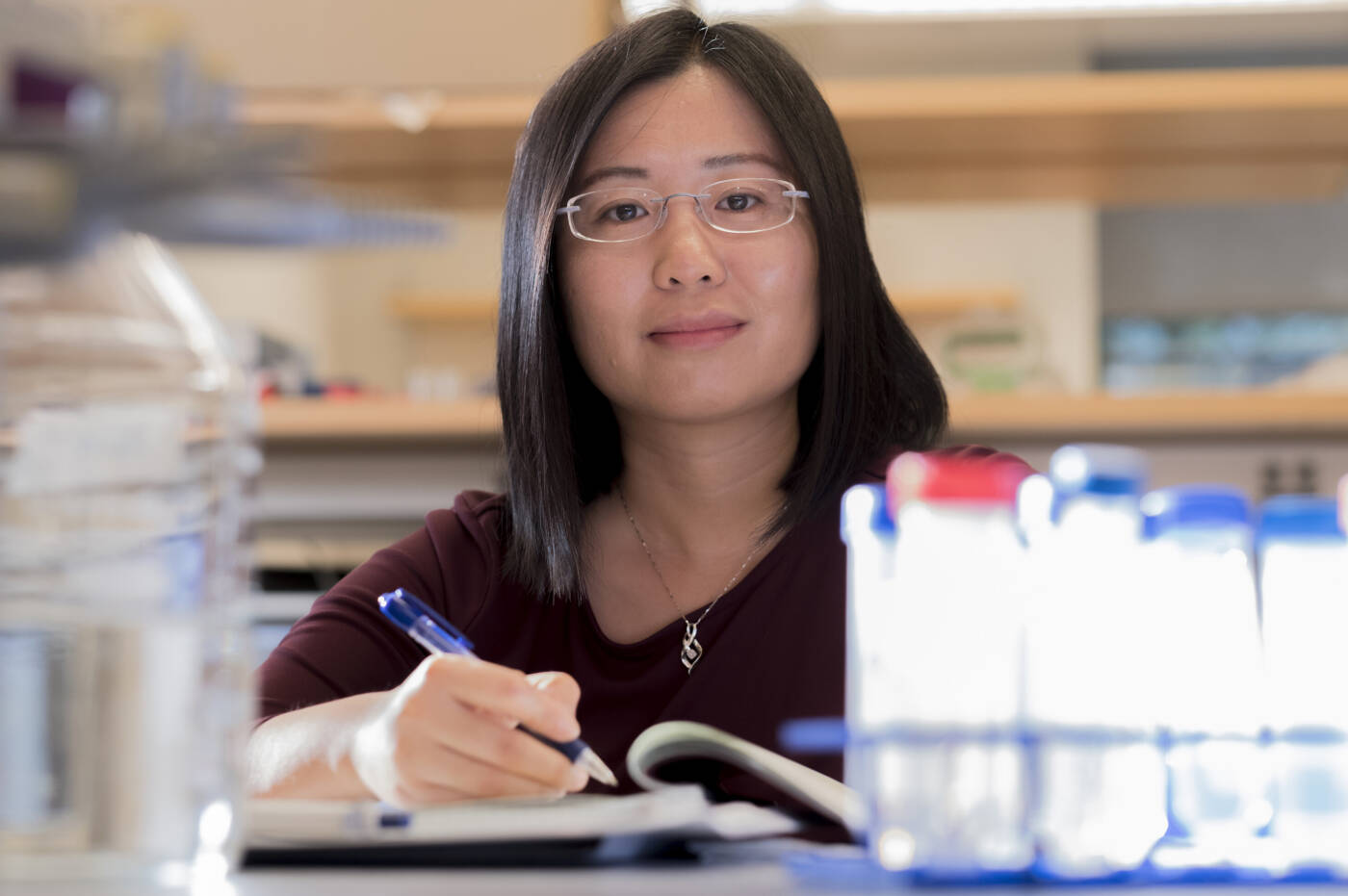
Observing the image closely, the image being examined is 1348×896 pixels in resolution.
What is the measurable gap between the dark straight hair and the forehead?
0.4 inches

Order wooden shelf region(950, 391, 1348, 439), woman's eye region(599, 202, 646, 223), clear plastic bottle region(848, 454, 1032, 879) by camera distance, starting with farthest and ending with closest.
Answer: wooden shelf region(950, 391, 1348, 439), woman's eye region(599, 202, 646, 223), clear plastic bottle region(848, 454, 1032, 879)

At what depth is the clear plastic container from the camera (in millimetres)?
366

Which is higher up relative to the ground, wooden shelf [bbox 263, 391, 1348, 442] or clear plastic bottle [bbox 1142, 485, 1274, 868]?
wooden shelf [bbox 263, 391, 1348, 442]

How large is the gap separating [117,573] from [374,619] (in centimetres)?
64

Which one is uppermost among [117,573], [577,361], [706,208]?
[706,208]

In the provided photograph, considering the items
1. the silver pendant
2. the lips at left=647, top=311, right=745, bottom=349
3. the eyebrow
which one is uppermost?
the eyebrow

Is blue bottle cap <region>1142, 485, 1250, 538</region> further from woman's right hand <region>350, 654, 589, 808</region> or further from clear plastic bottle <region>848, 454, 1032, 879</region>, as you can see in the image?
woman's right hand <region>350, 654, 589, 808</region>

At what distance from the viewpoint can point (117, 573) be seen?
38 centimetres

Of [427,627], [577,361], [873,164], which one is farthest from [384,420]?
[427,627]

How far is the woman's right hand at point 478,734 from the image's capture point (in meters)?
0.52

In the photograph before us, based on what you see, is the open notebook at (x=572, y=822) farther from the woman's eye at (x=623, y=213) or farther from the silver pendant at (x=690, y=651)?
the woman's eye at (x=623, y=213)

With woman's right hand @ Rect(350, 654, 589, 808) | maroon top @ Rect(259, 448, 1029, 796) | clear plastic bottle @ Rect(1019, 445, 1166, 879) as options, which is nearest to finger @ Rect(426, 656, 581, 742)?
woman's right hand @ Rect(350, 654, 589, 808)

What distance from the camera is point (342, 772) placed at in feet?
2.06

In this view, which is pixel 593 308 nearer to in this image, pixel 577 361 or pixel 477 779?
pixel 577 361
